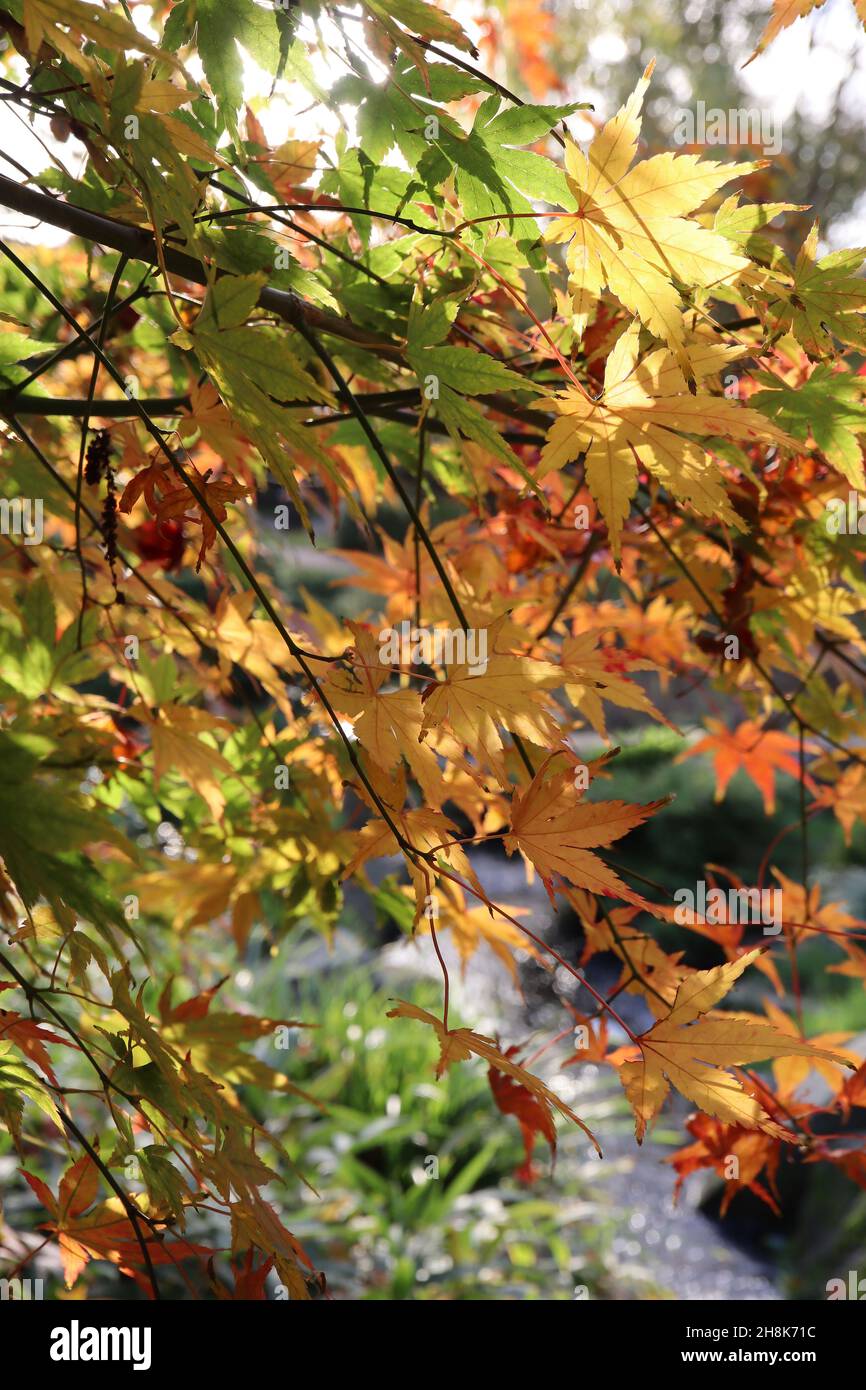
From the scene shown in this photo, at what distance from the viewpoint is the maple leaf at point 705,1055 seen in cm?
57

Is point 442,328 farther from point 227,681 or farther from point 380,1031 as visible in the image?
point 380,1031

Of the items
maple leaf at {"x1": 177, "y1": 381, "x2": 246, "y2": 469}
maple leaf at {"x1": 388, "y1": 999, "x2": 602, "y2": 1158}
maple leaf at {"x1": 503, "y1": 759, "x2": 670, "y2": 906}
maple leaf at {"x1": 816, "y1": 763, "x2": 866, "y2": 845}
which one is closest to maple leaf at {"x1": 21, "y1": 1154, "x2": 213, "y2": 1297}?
maple leaf at {"x1": 388, "y1": 999, "x2": 602, "y2": 1158}

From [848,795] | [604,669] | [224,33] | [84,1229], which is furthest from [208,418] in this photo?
[848,795]

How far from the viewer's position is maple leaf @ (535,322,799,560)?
62cm

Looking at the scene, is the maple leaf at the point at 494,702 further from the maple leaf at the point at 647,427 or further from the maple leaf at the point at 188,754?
the maple leaf at the point at 188,754

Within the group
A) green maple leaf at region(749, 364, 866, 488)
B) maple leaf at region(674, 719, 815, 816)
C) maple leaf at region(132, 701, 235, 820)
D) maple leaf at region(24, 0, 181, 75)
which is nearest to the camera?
maple leaf at region(24, 0, 181, 75)

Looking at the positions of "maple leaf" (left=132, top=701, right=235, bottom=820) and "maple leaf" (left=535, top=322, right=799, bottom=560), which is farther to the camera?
"maple leaf" (left=132, top=701, right=235, bottom=820)

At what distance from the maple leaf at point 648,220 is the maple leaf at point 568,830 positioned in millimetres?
240

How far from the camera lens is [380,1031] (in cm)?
326

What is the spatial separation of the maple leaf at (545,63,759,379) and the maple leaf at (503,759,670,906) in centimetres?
24

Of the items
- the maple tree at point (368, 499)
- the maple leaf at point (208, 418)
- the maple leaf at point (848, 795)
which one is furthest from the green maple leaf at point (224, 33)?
the maple leaf at point (848, 795)

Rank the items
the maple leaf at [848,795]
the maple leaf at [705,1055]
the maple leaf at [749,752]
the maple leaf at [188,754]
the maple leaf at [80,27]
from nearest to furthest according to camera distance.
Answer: the maple leaf at [80,27] → the maple leaf at [705,1055] → the maple leaf at [188,754] → the maple leaf at [848,795] → the maple leaf at [749,752]

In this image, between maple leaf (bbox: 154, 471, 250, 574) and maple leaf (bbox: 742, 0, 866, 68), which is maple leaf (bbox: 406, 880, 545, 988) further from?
maple leaf (bbox: 742, 0, 866, 68)
